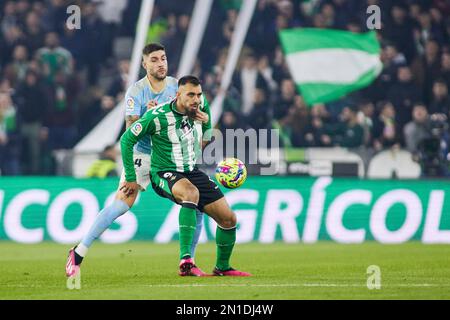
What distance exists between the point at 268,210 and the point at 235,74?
3.69 m

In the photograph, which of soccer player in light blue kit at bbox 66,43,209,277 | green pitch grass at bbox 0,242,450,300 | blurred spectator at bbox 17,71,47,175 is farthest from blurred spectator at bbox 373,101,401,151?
soccer player in light blue kit at bbox 66,43,209,277

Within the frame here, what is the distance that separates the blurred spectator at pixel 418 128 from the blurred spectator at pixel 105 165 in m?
4.97

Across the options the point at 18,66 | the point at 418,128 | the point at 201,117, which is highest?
the point at 201,117

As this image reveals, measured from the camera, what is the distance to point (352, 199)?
17.3 metres

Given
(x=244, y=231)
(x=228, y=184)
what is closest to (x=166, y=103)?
(x=228, y=184)

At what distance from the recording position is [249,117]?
1969 centimetres

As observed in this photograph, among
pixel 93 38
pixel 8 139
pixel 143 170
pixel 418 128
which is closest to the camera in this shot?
pixel 143 170

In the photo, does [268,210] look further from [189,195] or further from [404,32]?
[189,195]

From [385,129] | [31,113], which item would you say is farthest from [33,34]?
[385,129]

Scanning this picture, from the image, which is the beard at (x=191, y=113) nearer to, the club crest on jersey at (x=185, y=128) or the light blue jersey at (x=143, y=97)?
the club crest on jersey at (x=185, y=128)

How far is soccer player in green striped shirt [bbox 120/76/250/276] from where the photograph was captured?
10.9 metres

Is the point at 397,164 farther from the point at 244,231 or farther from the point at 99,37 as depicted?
the point at 99,37

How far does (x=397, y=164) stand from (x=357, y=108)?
1.42 meters

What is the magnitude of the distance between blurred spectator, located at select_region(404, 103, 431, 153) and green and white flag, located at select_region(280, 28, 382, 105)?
132cm
